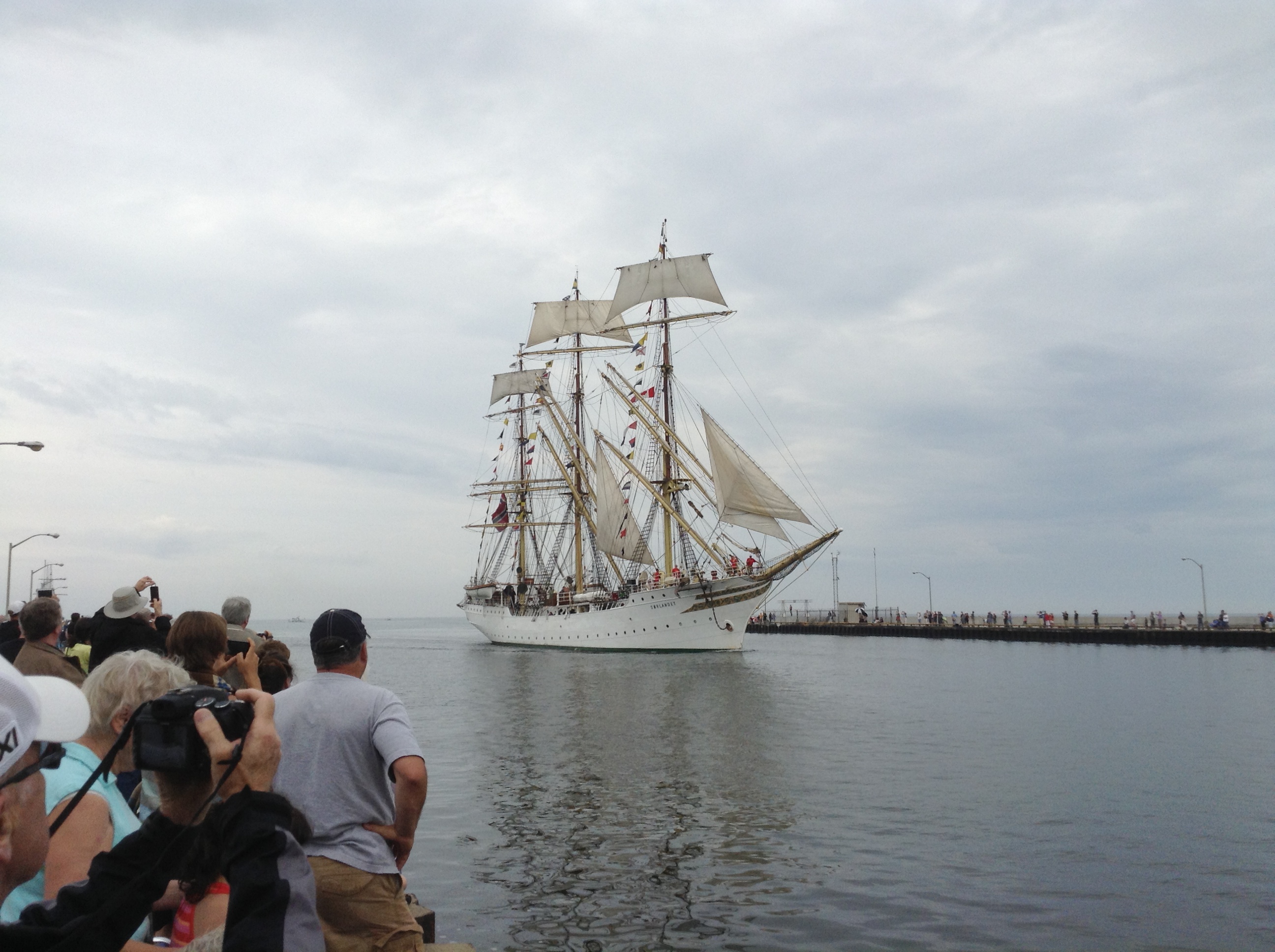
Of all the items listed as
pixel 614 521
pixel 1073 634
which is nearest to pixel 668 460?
pixel 614 521

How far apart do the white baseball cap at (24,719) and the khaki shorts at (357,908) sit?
243 cm

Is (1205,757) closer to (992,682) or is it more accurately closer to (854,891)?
(854,891)

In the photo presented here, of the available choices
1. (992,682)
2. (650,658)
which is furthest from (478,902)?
(650,658)

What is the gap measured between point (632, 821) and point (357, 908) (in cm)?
886

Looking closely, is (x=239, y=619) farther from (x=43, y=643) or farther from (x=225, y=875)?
(x=225, y=875)

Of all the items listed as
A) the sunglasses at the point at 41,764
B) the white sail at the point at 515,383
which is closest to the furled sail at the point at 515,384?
the white sail at the point at 515,383

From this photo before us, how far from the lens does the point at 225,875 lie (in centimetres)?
253

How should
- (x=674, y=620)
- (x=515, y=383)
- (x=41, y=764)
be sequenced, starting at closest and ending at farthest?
(x=41, y=764), (x=674, y=620), (x=515, y=383)

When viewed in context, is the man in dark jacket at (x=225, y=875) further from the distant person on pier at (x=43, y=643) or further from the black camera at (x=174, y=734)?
the distant person on pier at (x=43, y=643)

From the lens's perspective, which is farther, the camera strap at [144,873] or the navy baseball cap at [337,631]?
the navy baseball cap at [337,631]

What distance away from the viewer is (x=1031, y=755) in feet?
64.7

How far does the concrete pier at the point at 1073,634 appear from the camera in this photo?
218 feet

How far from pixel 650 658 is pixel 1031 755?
4081cm

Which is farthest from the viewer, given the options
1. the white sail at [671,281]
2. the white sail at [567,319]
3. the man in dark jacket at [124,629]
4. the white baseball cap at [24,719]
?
the white sail at [567,319]
